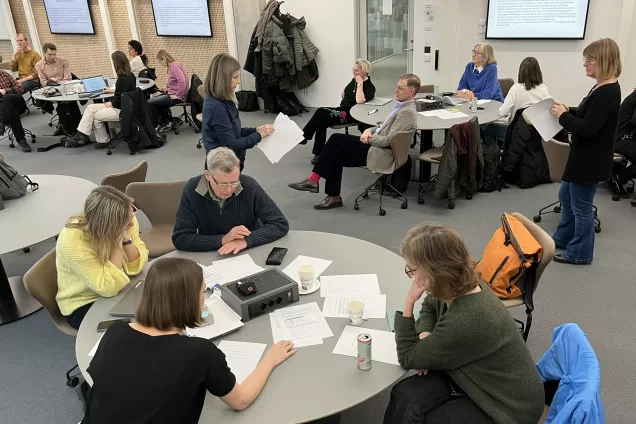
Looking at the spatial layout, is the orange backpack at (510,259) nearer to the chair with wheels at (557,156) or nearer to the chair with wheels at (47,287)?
the chair with wheels at (557,156)

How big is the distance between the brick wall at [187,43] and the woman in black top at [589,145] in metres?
7.18

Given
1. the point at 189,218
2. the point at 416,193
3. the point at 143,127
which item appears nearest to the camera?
the point at 189,218

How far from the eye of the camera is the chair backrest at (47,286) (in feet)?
8.46

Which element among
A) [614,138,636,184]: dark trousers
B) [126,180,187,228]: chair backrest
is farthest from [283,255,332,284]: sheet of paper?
[614,138,636,184]: dark trousers

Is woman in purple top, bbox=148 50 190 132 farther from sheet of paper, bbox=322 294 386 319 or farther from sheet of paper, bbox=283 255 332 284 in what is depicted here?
sheet of paper, bbox=322 294 386 319

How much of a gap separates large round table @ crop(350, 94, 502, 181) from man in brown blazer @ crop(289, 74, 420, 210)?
0.36 metres

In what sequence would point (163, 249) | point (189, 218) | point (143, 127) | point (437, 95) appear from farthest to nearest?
point (143, 127), point (437, 95), point (163, 249), point (189, 218)

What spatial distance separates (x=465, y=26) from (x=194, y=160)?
4.43 m

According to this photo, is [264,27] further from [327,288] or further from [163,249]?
[327,288]

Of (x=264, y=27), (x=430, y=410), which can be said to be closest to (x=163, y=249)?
(x=430, y=410)

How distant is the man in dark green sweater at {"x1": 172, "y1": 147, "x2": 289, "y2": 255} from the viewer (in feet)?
9.48

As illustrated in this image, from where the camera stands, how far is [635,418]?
103 inches

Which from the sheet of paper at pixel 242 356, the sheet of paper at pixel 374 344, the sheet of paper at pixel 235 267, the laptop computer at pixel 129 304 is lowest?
the sheet of paper at pixel 374 344

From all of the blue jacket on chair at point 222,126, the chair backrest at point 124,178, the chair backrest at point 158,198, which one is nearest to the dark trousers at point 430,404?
the chair backrest at point 158,198
